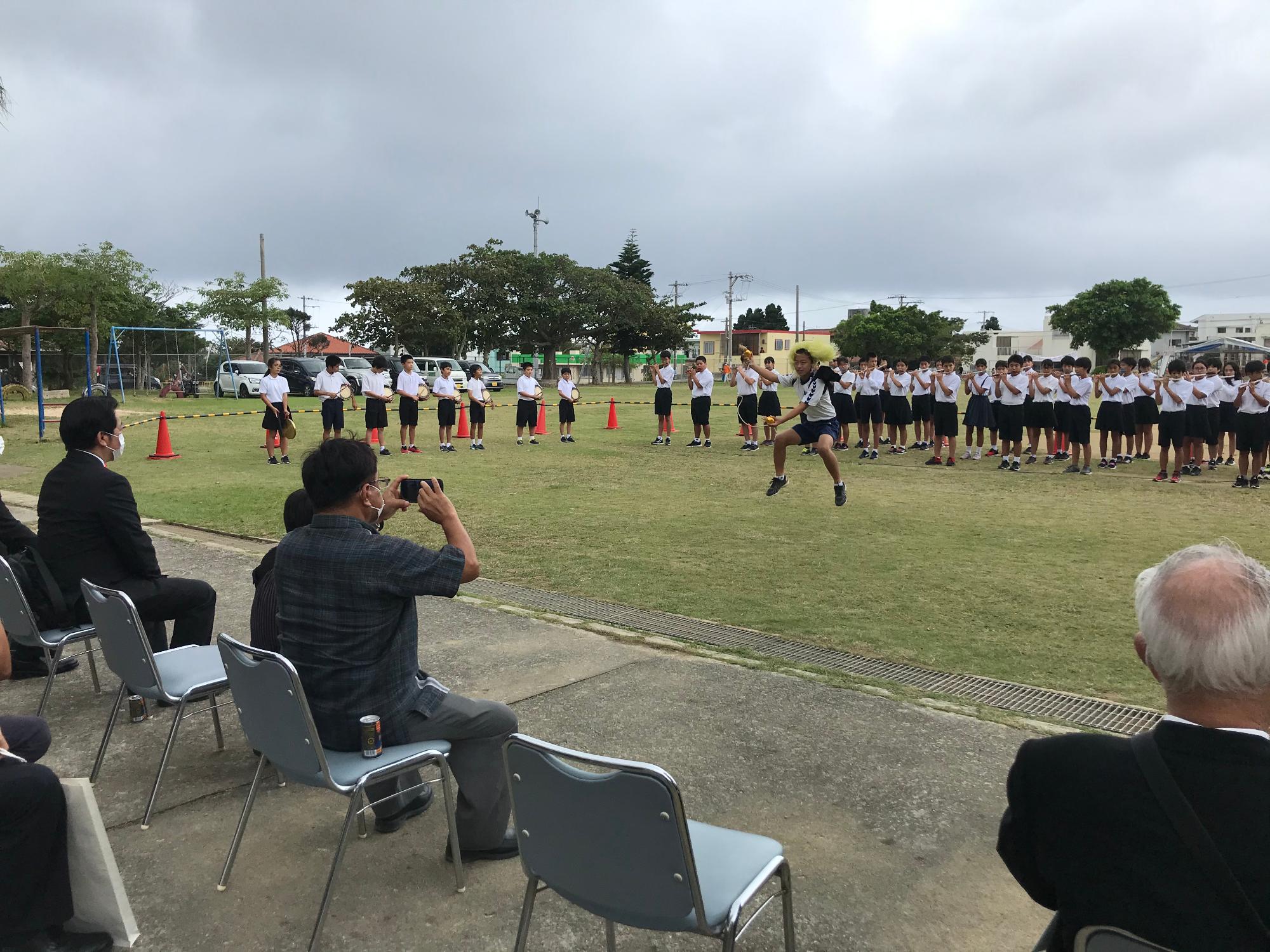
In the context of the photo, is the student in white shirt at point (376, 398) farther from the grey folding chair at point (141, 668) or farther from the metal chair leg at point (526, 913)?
the metal chair leg at point (526, 913)

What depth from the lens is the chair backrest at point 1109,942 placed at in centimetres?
173

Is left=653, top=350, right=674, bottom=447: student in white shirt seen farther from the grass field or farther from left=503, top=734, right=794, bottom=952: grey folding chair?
left=503, top=734, right=794, bottom=952: grey folding chair

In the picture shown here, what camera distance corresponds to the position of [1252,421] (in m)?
13.1

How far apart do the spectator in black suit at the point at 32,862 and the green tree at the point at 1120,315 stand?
7908 centimetres

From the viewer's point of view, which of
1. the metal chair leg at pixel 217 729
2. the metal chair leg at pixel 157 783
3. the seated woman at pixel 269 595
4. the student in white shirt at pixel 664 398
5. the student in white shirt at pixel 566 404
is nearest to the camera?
the metal chair leg at pixel 157 783

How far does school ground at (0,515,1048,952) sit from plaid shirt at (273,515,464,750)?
1.83 feet

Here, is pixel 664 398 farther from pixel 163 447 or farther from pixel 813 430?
pixel 163 447

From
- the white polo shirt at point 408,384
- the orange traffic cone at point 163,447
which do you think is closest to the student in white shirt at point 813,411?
the white polo shirt at point 408,384

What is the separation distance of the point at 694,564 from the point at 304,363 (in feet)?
113

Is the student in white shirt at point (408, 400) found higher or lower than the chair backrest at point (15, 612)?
higher

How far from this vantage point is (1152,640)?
6.10 feet

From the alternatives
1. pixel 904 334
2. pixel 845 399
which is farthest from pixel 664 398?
pixel 904 334

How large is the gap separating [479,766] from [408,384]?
15.6m

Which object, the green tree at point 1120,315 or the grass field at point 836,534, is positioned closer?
the grass field at point 836,534
